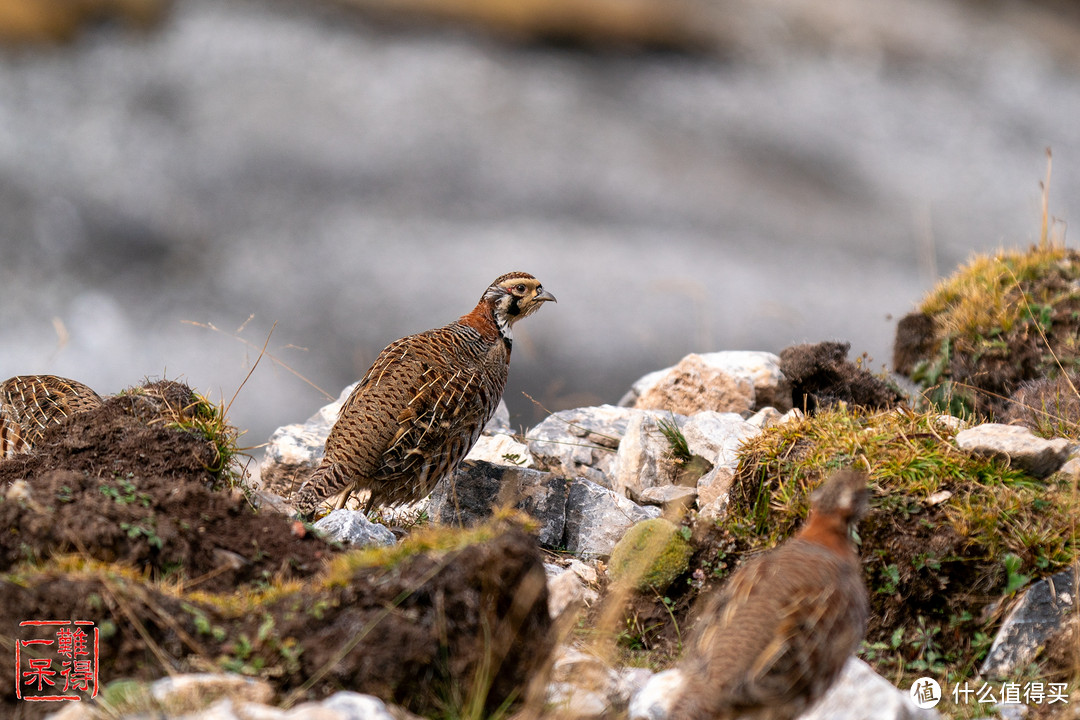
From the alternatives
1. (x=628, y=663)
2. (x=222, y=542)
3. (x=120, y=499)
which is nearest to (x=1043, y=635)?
(x=628, y=663)

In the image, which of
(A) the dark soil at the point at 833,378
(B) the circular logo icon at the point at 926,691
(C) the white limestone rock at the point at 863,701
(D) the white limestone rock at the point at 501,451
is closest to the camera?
(C) the white limestone rock at the point at 863,701

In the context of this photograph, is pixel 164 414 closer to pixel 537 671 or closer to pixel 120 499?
pixel 120 499

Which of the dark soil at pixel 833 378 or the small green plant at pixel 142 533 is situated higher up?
the dark soil at pixel 833 378

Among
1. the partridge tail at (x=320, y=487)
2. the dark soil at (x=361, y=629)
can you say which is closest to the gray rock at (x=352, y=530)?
the partridge tail at (x=320, y=487)

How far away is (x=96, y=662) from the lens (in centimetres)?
395

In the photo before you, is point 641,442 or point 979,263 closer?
point 641,442

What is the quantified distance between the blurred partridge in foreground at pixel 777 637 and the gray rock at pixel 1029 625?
2087mm

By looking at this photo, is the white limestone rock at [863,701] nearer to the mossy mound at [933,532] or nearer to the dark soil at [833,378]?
the mossy mound at [933,532]

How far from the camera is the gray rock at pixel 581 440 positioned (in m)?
9.53

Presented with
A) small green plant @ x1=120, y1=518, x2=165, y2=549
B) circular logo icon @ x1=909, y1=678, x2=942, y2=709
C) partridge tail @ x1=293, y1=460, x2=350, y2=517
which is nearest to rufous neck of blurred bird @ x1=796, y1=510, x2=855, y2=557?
circular logo icon @ x1=909, y1=678, x2=942, y2=709

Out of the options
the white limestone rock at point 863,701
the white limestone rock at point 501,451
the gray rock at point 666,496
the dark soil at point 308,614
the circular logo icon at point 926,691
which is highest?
the white limestone rock at point 501,451

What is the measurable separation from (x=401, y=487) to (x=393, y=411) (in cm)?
76

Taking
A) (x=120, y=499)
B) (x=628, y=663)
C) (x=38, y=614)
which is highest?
(x=120, y=499)

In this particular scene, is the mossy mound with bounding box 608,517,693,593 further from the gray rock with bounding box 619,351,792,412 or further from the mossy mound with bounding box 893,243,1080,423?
the mossy mound with bounding box 893,243,1080,423
